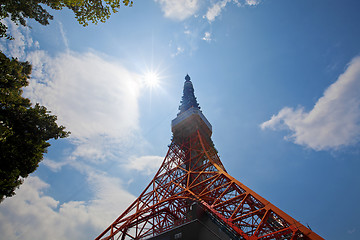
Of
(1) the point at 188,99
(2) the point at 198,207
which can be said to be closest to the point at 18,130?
(2) the point at 198,207

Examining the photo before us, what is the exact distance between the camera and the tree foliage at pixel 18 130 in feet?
24.2

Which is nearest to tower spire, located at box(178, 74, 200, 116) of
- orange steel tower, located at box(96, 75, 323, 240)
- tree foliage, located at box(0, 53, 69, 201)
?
orange steel tower, located at box(96, 75, 323, 240)

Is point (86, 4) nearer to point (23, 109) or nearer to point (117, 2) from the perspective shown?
point (117, 2)

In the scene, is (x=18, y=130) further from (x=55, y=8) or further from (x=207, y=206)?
(x=207, y=206)

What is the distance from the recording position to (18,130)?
8.69 meters

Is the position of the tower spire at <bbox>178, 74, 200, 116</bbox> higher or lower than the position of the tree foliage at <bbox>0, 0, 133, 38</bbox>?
higher

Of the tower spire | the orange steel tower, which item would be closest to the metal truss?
the orange steel tower

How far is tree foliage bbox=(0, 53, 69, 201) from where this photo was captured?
738cm

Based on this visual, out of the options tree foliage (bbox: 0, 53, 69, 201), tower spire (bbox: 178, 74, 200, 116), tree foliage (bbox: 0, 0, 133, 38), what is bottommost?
tree foliage (bbox: 0, 53, 69, 201)

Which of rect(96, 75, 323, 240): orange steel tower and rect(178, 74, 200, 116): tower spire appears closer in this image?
rect(96, 75, 323, 240): orange steel tower

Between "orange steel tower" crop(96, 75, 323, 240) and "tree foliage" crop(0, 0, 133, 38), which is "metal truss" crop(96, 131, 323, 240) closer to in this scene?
"orange steel tower" crop(96, 75, 323, 240)

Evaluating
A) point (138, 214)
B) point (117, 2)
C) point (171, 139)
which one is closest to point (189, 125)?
point (171, 139)

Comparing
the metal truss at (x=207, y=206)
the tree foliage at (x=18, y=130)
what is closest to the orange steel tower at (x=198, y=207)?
the metal truss at (x=207, y=206)

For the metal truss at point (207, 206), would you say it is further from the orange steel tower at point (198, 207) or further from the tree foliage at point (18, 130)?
the tree foliage at point (18, 130)
